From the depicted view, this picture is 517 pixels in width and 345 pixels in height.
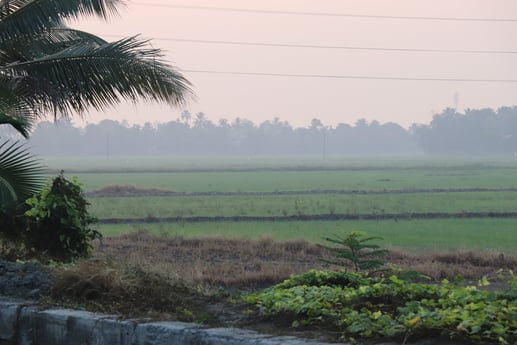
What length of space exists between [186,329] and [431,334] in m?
1.76

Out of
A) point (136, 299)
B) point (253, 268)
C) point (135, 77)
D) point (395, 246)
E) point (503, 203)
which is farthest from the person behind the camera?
point (503, 203)

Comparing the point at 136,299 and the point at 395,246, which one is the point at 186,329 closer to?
the point at 136,299

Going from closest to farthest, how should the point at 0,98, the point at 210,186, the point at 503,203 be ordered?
the point at 0,98 → the point at 503,203 → the point at 210,186

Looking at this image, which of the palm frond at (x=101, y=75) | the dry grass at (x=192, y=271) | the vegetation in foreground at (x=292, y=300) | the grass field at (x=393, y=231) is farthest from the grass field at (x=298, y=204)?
the vegetation in foreground at (x=292, y=300)

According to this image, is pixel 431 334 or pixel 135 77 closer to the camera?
pixel 431 334

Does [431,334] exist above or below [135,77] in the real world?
below

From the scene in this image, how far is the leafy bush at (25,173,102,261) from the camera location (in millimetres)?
9711

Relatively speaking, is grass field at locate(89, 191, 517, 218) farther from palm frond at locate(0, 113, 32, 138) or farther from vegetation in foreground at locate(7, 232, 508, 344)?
vegetation in foreground at locate(7, 232, 508, 344)

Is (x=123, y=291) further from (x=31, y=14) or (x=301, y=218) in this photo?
(x=301, y=218)

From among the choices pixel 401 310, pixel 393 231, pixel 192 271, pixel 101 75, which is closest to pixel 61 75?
pixel 101 75

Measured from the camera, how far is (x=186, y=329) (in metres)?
5.59

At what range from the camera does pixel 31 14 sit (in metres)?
11.2

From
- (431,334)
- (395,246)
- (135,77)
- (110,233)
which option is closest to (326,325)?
(431,334)

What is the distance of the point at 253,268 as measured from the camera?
50.2ft
